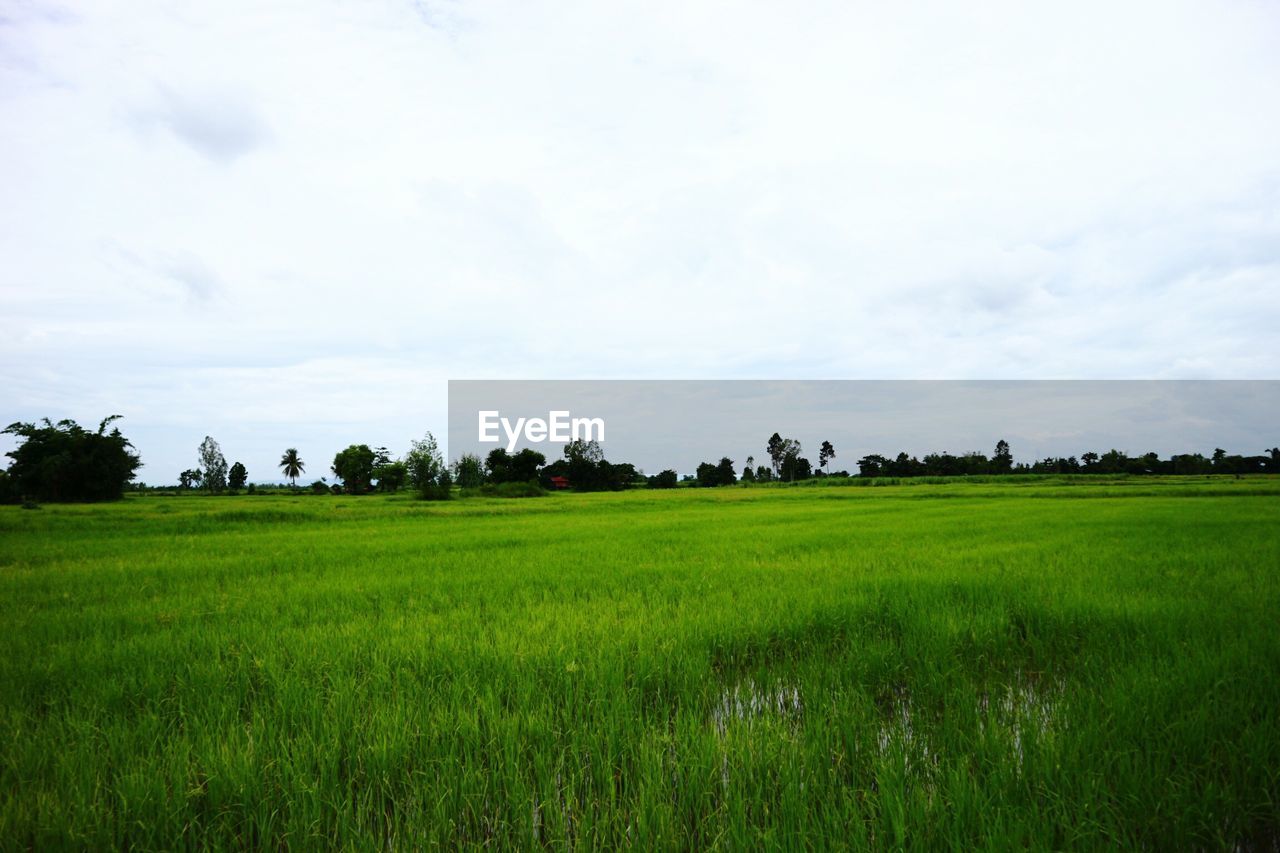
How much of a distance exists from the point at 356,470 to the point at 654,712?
69293 millimetres

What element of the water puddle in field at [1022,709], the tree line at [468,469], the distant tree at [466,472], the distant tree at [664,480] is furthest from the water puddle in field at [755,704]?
the distant tree at [664,480]

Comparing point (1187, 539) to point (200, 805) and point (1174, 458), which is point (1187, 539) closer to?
point (200, 805)

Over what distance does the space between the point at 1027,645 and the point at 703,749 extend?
3377 millimetres

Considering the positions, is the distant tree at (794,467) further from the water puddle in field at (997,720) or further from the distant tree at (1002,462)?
the water puddle in field at (997,720)

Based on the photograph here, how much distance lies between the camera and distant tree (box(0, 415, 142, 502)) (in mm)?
34500

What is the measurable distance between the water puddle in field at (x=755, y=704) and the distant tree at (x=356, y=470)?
67.6 m

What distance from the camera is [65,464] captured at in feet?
112

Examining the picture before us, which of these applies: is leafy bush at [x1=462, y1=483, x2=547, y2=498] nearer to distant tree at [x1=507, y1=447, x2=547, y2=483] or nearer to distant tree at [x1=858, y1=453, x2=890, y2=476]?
distant tree at [x1=507, y1=447, x2=547, y2=483]

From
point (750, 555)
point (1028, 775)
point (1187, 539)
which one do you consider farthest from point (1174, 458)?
point (1028, 775)

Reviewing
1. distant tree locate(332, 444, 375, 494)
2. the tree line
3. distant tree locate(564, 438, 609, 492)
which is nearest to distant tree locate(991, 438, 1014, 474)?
the tree line

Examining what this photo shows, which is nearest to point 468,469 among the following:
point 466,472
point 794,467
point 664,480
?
point 466,472

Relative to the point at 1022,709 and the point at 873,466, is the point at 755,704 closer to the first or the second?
the point at 1022,709

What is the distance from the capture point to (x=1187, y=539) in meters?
10.2

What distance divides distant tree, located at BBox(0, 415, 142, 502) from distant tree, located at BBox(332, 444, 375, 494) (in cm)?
2716
